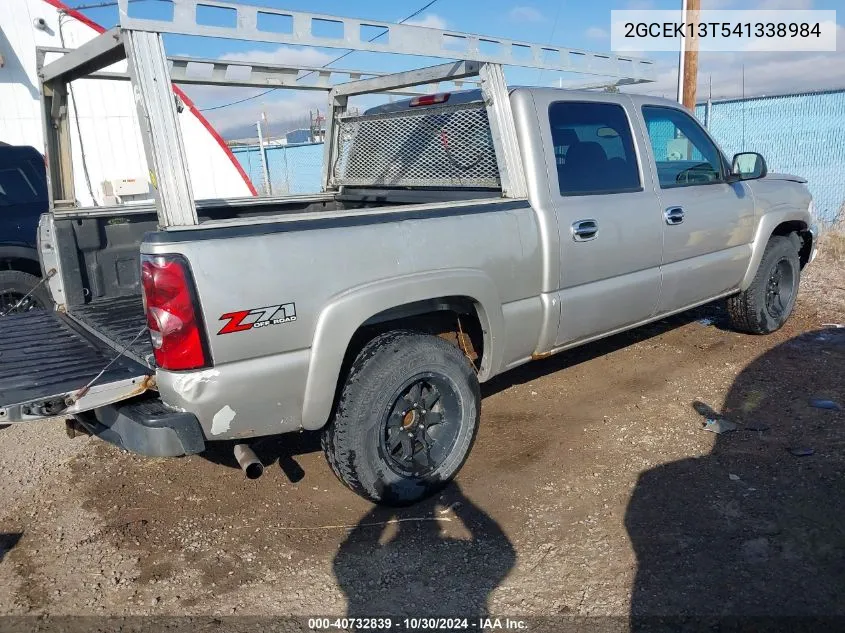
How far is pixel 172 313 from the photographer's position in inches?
104

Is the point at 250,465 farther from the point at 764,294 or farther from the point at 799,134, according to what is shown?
the point at 799,134

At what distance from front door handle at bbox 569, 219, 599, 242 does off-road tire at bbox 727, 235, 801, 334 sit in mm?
2299

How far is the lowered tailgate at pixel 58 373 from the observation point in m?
2.71

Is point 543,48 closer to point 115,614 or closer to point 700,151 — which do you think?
point 700,151

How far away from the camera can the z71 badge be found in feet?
8.88

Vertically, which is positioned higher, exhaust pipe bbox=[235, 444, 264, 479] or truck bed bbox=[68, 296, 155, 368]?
truck bed bbox=[68, 296, 155, 368]

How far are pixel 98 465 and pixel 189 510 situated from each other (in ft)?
3.00

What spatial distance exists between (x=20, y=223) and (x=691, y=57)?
9.00 m

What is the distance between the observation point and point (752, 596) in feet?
8.91

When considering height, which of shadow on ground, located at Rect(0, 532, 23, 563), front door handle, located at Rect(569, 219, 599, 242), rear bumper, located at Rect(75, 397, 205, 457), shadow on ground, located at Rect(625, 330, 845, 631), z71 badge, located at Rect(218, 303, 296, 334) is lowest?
shadow on ground, located at Rect(625, 330, 845, 631)

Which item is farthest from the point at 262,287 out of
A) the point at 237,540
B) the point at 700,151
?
the point at 700,151

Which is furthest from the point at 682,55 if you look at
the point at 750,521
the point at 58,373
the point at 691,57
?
the point at 58,373

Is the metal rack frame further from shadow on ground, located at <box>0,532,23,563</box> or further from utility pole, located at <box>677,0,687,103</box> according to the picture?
utility pole, located at <box>677,0,687,103</box>

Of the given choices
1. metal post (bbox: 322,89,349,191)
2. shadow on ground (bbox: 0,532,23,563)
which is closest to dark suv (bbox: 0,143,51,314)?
metal post (bbox: 322,89,349,191)
